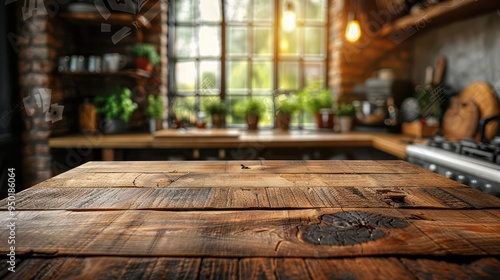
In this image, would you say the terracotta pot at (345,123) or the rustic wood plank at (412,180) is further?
the terracotta pot at (345,123)

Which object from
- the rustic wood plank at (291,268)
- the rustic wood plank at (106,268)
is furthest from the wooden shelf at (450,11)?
the rustic wood plank at (106,268)

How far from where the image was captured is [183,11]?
13.9 feet

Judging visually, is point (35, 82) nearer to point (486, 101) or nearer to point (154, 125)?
point (154, 125)

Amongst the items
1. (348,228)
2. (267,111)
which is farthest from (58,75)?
(348,228)

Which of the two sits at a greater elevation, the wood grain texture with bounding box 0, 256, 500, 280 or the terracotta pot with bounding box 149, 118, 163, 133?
the terracotta pot with bounding box 149, 118, 163, 133

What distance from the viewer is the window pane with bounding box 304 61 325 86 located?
4336 millimetres

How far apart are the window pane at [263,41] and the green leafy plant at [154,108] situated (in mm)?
1116

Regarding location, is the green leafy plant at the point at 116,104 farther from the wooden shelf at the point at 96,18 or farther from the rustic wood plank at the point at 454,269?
the rustic wood plank at the point at 454,269

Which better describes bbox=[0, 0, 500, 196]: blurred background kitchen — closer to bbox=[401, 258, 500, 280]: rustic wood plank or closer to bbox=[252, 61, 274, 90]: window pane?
bbox=[252, 61, 274, 90]: window pane

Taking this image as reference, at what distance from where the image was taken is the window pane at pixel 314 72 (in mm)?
4336

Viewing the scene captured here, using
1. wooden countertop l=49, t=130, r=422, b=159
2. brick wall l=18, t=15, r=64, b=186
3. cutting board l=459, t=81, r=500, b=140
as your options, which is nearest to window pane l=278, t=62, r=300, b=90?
wooden countertop l=49, t=130, r=422, b=159

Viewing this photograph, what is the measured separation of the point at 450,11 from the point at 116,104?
2593 mm

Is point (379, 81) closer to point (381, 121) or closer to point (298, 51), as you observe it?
point (381, 121)

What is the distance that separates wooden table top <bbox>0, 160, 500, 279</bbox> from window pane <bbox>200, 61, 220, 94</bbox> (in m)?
3.04
